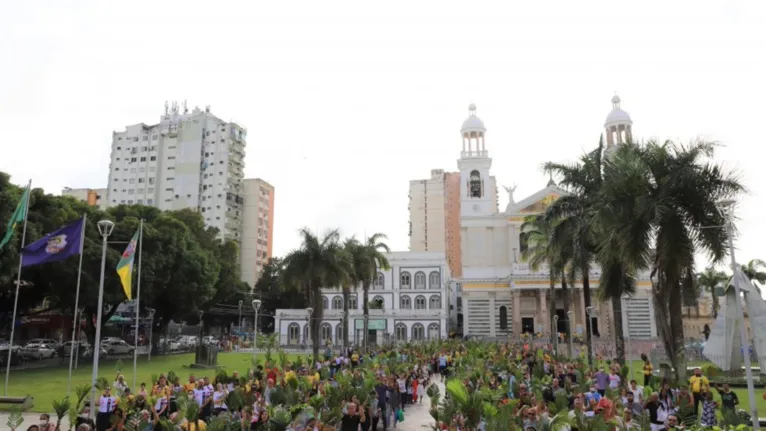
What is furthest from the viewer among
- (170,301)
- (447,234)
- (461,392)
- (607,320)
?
(447,234)

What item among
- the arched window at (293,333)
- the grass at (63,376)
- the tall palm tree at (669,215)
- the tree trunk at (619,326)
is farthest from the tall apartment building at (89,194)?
the tall palm tree at (669,215)

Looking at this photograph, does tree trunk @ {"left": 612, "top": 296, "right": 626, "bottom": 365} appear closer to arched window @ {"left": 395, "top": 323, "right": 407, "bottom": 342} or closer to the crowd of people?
the crowd of people

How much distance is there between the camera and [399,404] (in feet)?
56.9

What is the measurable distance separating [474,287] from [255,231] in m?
45.7

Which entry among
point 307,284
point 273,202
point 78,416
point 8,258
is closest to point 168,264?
point 307,284

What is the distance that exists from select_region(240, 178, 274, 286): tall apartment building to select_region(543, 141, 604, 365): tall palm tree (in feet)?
242

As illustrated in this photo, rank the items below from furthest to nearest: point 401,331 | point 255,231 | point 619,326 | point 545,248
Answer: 1. point 255,231
2. point 401,331
3. point 545,248
4. point 619,326

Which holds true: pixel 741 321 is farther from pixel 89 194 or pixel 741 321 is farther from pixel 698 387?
pixel 89 194

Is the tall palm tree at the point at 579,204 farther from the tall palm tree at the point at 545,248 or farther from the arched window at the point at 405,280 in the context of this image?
the arched window at the point at 405,280

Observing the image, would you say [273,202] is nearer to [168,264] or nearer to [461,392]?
[168,264]

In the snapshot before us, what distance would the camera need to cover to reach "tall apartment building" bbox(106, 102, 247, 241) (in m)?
93.4

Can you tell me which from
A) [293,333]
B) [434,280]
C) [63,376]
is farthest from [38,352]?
[434,280]

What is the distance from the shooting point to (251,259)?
96.1 metres

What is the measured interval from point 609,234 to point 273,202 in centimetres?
8843
